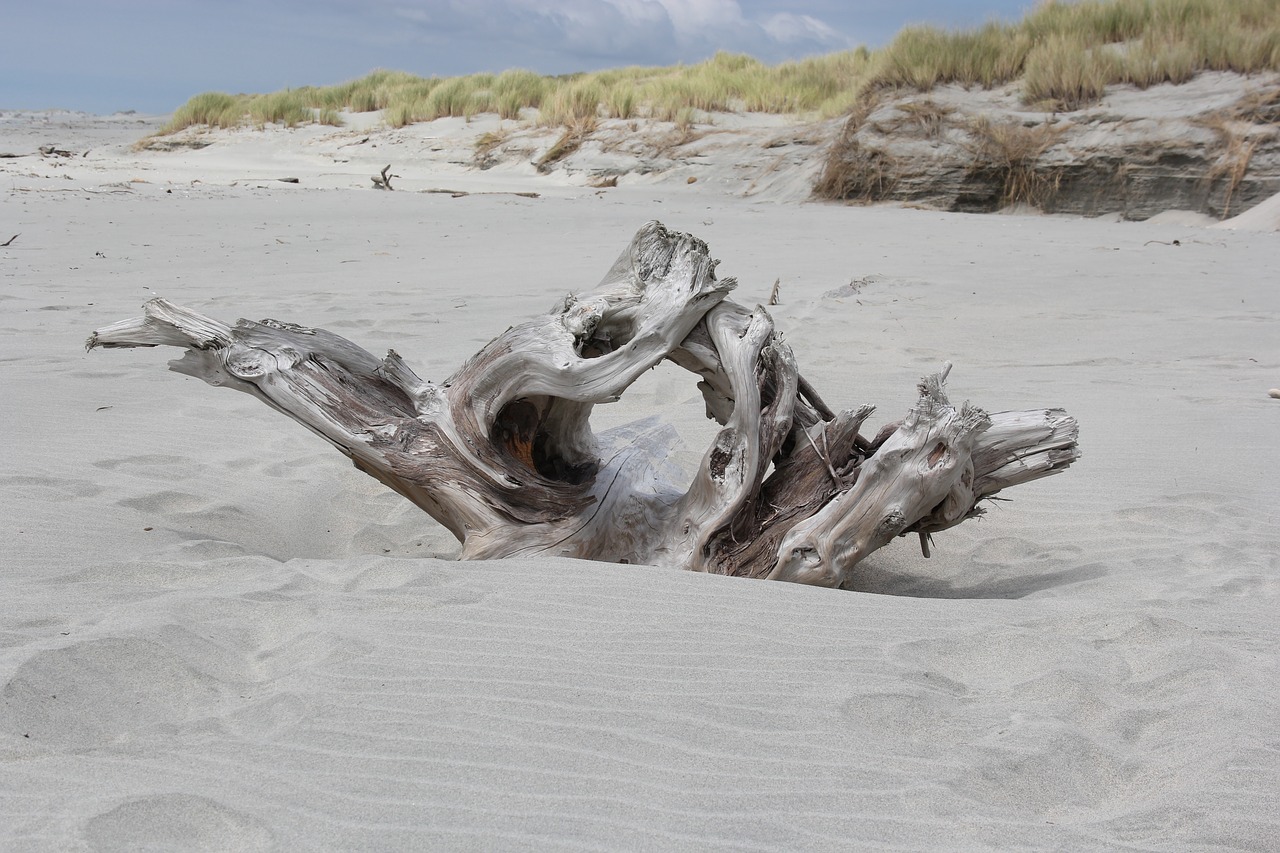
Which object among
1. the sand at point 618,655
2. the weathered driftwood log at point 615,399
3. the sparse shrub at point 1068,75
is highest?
the sparse shrub at point 1068,75

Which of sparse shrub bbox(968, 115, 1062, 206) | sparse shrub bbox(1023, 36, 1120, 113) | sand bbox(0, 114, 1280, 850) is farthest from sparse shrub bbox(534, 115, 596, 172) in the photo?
sand bbox(0, 114, 1280, 850)

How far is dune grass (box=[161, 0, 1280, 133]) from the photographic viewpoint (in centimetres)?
1489

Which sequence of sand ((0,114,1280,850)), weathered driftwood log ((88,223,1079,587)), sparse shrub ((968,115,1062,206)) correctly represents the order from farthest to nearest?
sparse shrub ((968,115,1062,206)), weathered driftwood log ((88,223,1079,587)), sand ((0,114,1280,850))

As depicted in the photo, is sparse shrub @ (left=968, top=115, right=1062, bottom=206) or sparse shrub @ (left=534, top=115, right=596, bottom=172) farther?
sparse shrub @ (left=534, top=115, right=596, bottom=172)

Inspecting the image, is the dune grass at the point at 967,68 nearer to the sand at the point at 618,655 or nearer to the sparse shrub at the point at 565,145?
the sparse shrub at the point at 565,145

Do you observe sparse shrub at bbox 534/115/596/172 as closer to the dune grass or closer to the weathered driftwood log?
the dune grass

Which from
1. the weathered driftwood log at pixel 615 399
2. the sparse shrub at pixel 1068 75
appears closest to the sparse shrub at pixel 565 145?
the sparse shrub at pixel 1068 75

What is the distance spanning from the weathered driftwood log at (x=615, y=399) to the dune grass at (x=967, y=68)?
13.3 m

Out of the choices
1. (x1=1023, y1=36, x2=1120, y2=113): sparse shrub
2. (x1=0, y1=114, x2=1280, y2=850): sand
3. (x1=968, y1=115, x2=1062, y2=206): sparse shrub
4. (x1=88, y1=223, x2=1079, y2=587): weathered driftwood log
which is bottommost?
Result: (x1=0, y1=114, x2=1280, y2=850): sand

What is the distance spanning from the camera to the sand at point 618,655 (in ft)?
6.33

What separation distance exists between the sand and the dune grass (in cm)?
1013

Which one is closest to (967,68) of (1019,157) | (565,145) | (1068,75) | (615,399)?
(1068,75)

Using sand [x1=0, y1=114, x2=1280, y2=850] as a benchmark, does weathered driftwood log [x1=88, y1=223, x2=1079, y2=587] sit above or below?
above

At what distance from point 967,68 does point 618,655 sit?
51.9ft
